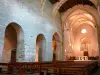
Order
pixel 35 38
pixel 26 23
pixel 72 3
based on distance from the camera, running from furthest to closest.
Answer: pixel 72 3
pixel 35 38
pixel 26 23

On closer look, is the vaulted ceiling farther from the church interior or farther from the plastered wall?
the plastered wall

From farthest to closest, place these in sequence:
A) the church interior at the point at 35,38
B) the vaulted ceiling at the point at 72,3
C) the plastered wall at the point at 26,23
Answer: the vaulted ceiling at the point at 72,3 → the plastered wall at the point at 26,23 → the church interior at the point at 35,38

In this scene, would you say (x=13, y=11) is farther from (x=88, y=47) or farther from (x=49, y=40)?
(x=88, y=47)

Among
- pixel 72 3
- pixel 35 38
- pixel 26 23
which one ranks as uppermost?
pixel 72 3

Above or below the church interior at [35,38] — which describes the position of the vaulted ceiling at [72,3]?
above

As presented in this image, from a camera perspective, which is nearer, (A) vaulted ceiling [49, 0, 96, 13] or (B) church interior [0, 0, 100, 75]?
(B) church interior [0, 0, 100, 75]

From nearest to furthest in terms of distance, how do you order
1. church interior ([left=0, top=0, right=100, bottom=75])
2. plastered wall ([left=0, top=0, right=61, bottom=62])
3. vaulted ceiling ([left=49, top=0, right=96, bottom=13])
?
church interior ([left=0, top=0, right=100, bottom=75]), plastered wall ([left=0, top=0, right=61, bottom=62]), vaulted ceiling ([left=49, top=0, right=96, bottom=13])

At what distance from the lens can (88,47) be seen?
30.5 metres

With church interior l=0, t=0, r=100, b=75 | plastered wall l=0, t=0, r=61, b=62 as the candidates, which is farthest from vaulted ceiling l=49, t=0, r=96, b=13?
plastered wall l=0, t=0, r=61, b=62

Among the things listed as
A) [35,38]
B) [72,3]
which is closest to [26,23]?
[35,38]

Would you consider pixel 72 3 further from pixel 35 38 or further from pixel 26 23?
pixel 26 23

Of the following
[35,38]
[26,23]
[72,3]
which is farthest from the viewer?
[72,3]

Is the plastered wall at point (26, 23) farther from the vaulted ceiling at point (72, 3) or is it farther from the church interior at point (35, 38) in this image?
the vaulted ceiling at point (72, 3)

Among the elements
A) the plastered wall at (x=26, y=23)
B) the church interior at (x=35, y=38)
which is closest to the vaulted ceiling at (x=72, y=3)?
the church interior at (x=35, y=38)
